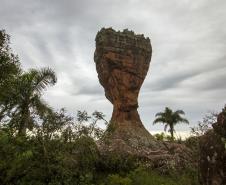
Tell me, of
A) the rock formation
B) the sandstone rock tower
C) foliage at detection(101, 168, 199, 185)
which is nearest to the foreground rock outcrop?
the sandstone rock tower

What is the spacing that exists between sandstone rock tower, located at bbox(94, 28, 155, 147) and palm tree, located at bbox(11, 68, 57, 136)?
3280cm

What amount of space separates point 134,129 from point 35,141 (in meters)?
34.7

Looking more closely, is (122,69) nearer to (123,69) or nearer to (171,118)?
(123,69)

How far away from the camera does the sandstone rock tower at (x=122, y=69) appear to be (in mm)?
55156

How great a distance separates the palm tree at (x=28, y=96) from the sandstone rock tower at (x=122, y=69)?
3280 cm

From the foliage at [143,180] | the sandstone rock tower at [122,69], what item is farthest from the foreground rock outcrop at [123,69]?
the foliage at [143,180]

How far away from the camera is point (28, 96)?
21.3 metres

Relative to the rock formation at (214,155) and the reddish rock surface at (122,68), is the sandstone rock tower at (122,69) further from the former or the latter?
the rock formation at (214,155)

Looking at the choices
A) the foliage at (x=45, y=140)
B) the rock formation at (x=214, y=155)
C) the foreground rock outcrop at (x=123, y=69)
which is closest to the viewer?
the rock formation at (x=214, y=155)

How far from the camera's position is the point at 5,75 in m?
17.4

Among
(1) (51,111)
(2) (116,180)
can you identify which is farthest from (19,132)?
(2) (116,180)

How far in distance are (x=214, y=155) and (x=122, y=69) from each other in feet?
157

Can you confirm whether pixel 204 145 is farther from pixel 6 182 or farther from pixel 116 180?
pixel 116 180

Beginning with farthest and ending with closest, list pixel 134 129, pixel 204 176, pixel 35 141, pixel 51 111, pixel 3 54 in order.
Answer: pixel 134 129 → pixel 51 111 → pixel 35 141 → pixel 3 54 → pixel 204 176
